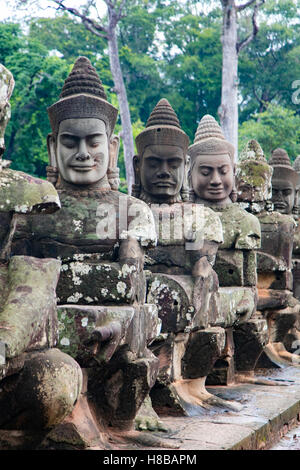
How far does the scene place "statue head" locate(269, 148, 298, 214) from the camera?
1035 centimetres

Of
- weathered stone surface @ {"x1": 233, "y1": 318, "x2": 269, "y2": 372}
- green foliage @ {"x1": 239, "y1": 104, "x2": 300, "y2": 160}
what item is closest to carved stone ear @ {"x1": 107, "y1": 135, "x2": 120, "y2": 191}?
weathered stone surface @ {"x1": 233, "y1": 318, "x2": 269, "y2": 372}

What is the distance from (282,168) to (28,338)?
693 centimetres

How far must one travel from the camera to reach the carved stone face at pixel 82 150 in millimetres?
5613

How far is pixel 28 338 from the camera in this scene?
4016 millimetres

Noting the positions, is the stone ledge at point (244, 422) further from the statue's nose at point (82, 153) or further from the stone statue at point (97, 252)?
the statue's nose at point (82, 153)

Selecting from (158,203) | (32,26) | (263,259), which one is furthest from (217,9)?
(158,203)

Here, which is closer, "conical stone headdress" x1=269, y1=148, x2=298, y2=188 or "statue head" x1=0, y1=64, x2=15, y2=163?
"statue head" x1=0, y1=64, x2=15, y2=163

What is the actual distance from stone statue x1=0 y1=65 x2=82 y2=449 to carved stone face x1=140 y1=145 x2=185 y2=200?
2.34m

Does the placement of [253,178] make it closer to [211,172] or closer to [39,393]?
[211,172]

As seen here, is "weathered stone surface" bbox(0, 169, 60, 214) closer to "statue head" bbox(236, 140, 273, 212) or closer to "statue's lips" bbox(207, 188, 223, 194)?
"statue's lips" bbox(207, 188, 223, 194)

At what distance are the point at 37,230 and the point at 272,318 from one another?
A: 496 centimetres

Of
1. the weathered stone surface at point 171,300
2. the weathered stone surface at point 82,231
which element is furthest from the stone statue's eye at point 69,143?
the weathered stone surface at point 171,300

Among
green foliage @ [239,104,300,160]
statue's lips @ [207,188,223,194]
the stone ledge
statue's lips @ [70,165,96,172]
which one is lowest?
the stone ledge

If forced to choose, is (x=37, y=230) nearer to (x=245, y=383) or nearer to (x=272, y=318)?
(x=245, y=383)
